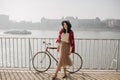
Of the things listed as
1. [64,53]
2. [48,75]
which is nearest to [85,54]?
[48,75]

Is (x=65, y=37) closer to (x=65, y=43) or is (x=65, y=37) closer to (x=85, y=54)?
(x=65, y=43)

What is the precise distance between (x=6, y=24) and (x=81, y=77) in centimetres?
4152

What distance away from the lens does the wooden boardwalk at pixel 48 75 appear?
4.83 metres

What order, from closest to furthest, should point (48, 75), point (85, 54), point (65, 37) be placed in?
point (65, 37)
point (48, 75)
point (85, 54)

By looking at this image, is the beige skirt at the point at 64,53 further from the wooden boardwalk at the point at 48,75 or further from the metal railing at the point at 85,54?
the metal railing at the point at 85,54

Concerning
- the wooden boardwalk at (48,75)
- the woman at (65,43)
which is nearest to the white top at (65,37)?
the woman at (65,43)

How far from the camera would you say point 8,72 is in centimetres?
526

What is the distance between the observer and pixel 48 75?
5.07 meters

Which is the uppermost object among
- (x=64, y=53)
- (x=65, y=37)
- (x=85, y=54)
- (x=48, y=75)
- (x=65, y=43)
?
(x=65, y=37)

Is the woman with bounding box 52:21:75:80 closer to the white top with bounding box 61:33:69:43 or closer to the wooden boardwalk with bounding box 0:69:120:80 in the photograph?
the white top with bounding box 61:33:69:43

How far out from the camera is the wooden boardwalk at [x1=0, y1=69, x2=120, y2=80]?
483cm

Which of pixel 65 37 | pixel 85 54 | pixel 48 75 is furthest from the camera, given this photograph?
pixel 85 54

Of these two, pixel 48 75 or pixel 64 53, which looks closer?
pixel 64 53

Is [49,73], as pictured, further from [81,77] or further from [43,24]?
[43,24]
